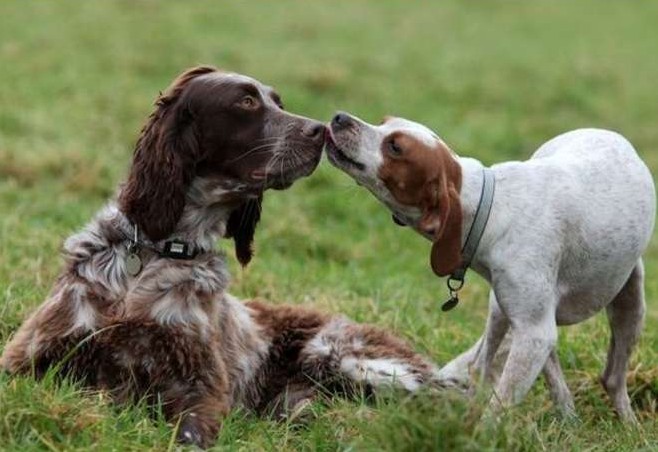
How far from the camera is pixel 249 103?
18.6 feet

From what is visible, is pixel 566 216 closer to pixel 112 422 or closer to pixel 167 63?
pixel 112 422

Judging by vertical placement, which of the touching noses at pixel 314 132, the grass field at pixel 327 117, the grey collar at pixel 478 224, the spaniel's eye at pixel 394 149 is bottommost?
the grass field at pixel 327 117

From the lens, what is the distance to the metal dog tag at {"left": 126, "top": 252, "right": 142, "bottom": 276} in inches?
218

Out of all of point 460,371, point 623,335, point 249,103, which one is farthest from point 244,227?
point 623,335

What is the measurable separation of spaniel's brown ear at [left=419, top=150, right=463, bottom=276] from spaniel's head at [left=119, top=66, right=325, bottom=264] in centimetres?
61

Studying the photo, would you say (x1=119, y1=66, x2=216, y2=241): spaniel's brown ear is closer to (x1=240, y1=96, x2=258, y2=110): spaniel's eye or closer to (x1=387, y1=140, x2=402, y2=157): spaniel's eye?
(x1=240, y1=96, x2=258, y2=110): spaniel's eye

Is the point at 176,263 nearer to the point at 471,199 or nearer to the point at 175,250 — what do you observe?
the point at 175,250

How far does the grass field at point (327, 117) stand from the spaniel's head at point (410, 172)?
792mm

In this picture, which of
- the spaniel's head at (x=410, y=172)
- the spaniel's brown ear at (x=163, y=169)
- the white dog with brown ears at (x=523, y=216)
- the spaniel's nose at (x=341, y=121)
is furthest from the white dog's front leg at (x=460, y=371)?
the spaniel's brown ear at (x=163, y=169)

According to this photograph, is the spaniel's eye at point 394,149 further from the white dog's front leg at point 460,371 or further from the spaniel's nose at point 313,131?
the white dog's front leg at point 460,371

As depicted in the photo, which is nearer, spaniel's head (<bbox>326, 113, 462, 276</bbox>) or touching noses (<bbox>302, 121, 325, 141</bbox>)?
spaniel's head (<bbox>326, 113, 462, 276</bbox>)

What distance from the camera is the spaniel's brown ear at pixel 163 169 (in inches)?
217

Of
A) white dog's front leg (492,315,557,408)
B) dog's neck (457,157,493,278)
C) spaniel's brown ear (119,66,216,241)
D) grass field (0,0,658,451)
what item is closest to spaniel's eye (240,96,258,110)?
spaniel's brown ear (119,66,216,241)

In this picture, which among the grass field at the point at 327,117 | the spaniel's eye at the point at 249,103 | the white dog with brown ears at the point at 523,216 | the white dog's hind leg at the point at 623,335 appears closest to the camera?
the grass field at the point at 327,117
